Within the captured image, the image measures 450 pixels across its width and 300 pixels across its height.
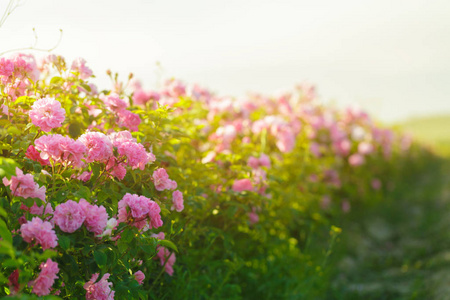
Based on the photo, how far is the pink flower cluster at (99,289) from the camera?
1.68 m

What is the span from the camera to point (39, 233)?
1448mm

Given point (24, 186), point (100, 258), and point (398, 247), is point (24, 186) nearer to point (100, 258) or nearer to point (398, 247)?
point (100, 258)

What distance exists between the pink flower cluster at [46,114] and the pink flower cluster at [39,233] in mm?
449

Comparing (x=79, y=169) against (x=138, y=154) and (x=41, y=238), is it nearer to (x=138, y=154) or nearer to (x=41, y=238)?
(x=138, y=154)

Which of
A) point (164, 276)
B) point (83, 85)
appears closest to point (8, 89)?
point (83, 85)

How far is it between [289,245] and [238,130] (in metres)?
1.12

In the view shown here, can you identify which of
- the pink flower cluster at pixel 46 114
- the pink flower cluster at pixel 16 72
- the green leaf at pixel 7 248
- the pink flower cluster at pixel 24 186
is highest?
the pink flower cluster at pixel 16 72

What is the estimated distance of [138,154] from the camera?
177 cm

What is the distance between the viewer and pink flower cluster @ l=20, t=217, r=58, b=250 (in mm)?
1446

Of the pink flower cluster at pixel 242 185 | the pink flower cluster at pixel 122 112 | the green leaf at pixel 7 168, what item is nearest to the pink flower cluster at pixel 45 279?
the green leaf at pixel 7 168

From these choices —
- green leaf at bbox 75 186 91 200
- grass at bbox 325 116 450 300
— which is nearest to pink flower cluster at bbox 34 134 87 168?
green leaf at bbox 75 186 91 200

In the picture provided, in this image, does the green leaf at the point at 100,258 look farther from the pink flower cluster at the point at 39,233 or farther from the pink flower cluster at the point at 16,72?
the pink flower cluster at the point at 16,72

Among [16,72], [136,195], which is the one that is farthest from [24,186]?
[16,72]

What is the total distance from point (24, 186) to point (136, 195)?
1.33 ft
